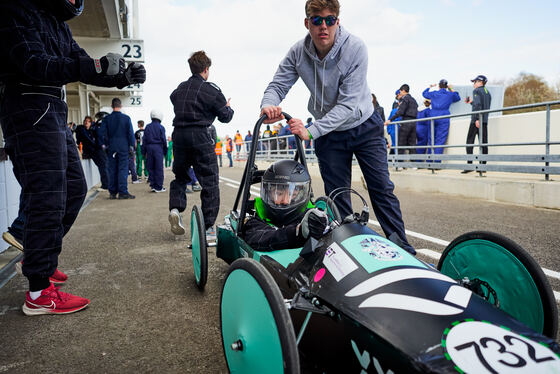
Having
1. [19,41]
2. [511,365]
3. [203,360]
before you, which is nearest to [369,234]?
[511,365]

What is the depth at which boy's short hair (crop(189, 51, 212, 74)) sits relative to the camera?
167 inches

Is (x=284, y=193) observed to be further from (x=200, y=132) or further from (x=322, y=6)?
(x=200, y=132)

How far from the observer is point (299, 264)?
74.4 inches

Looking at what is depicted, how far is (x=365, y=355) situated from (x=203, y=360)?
0.97 metres

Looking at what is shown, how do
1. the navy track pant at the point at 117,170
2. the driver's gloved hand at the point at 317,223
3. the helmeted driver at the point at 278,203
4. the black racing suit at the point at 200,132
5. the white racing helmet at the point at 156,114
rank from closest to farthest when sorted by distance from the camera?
the driver's gloved hand at the point at 317,223
the helmeted driver at the point at 278,203
the black racing suit at the point at 200,132
the navy track pant at the point at 117,170
the white racing helmet at the point at 156,114

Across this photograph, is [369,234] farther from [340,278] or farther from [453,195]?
[453,195]

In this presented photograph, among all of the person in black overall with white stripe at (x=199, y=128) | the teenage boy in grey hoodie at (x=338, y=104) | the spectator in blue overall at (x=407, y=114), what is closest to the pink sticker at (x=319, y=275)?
the teenage boy in grey hoodie at (x=338, y=104)

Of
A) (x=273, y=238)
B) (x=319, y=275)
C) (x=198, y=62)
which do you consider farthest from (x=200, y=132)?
(x=319, y=275)

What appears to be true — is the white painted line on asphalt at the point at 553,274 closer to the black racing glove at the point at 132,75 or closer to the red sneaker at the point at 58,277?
the black racing glove at the point at 132,75

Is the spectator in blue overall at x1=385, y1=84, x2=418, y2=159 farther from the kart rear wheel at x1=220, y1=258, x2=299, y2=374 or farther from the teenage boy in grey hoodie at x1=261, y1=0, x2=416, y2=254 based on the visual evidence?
the kart rear wheel at x1=220, y1=258, x2=299, y2=374

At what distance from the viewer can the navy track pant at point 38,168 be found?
239cm

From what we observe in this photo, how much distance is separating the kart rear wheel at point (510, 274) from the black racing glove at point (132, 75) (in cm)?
206

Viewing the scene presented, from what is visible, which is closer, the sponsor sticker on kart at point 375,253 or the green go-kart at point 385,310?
the green go-kart at point 385,310

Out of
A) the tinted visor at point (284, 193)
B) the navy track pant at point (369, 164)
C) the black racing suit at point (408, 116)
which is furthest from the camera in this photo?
the black racing suit at point (408, 116)
